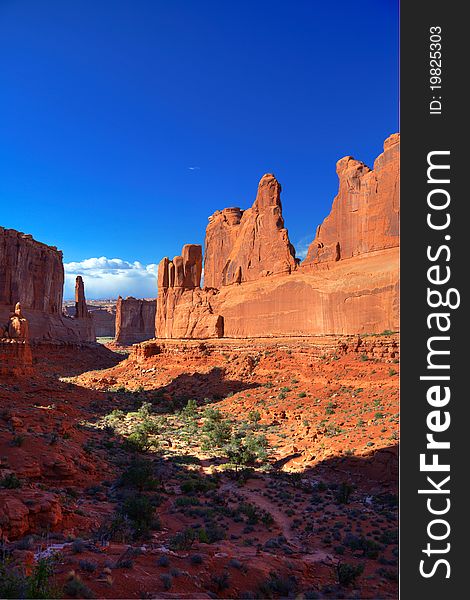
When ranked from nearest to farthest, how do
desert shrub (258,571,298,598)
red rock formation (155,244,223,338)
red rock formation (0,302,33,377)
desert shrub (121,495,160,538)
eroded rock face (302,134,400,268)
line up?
desert shrub (258,571,298,598) < desert shrub (121,495,160,538) < red rock formation (0,302,33,377) < eroded rock face (302,134,400,268) < red rock formation (155,244,223,338)

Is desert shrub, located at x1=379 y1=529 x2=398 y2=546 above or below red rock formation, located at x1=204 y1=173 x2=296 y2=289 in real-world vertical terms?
below

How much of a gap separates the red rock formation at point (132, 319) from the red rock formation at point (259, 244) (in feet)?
165

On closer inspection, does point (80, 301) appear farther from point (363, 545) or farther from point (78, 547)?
point (363, 545)

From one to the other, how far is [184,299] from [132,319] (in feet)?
171

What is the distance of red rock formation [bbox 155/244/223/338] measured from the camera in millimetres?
47969

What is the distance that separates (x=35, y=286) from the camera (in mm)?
63000

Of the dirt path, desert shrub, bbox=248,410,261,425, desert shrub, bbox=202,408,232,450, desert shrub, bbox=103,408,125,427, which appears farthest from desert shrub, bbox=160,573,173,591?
desert shrub, bbox=103,408,125,427

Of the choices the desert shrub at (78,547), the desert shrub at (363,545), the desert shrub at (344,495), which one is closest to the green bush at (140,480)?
the desert shrub at (78,547)

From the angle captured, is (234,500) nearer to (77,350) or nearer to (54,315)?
(77,350)

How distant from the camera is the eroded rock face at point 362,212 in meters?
31.0

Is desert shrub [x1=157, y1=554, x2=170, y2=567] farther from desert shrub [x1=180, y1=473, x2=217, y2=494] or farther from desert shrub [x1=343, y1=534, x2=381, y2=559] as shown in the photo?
desert shrub [x1=180, y1=473, x2=217, y2=494]

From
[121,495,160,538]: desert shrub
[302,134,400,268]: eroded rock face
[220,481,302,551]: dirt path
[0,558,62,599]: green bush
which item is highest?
[302,134,400,268]: eroded rock face

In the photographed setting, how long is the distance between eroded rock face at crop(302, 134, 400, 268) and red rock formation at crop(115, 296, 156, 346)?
69.1 meters

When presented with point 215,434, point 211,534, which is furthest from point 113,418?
point 211,534
